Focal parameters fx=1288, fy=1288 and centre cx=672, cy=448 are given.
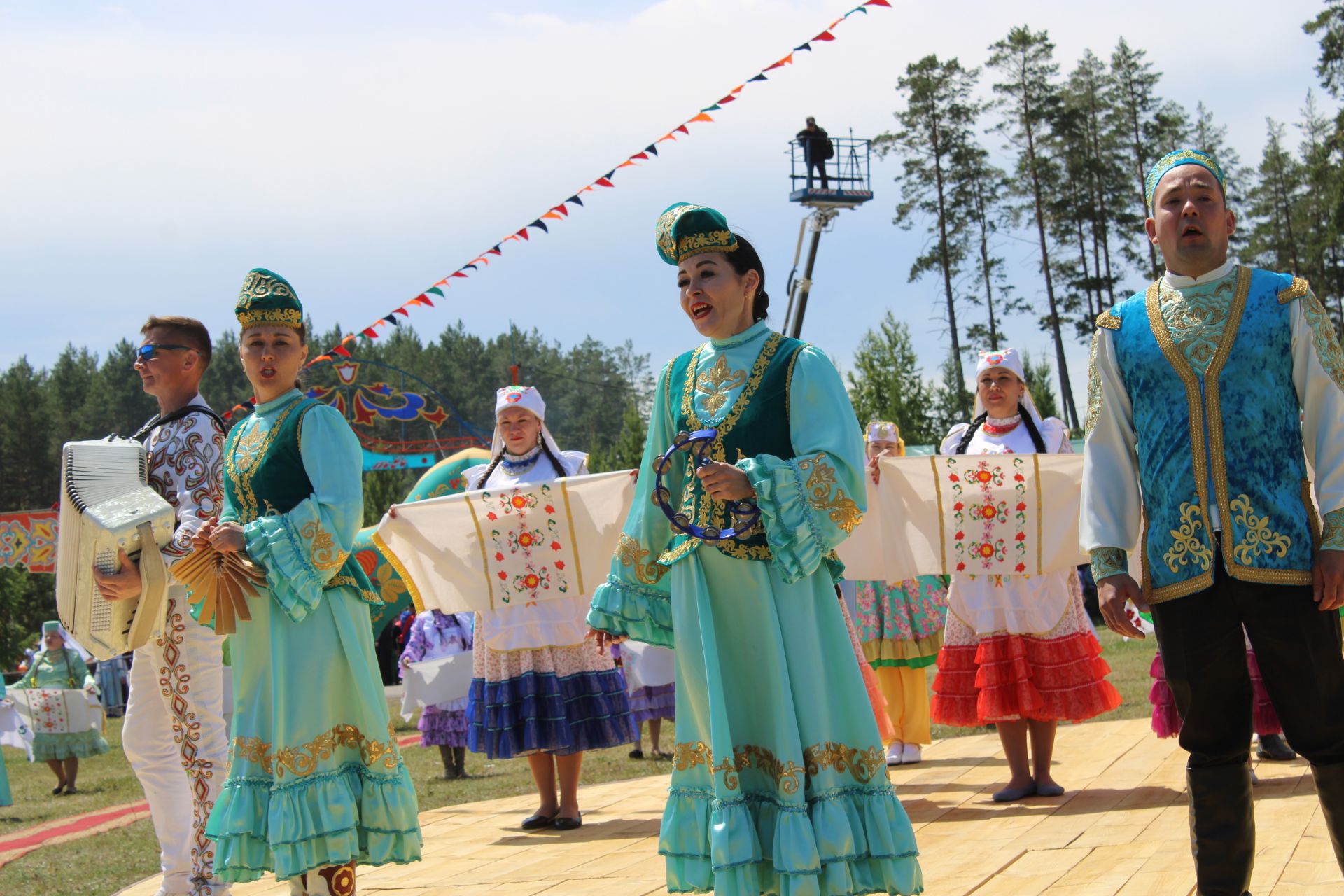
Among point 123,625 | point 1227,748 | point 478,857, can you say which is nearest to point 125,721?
point 123,625

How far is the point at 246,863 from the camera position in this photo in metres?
3.88

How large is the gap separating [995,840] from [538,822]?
2151mm

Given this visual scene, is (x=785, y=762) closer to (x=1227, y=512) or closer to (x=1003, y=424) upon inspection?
(x=1227, y=512)

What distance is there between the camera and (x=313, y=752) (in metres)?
3.97

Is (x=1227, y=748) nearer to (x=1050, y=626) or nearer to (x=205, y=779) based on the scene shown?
(x=1050, y=626)

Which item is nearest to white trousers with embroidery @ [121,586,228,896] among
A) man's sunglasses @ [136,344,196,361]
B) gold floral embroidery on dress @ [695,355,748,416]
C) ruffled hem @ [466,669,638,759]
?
man's sunglasses @ [136,344,196,361]

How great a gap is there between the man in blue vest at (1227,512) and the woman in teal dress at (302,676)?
226 cm

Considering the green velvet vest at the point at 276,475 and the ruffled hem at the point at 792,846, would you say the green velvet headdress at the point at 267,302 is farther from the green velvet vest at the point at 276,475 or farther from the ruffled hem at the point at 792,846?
the ruffled hem at the point at 792,846

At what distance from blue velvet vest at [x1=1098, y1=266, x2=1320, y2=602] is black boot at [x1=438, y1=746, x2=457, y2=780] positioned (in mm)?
6657

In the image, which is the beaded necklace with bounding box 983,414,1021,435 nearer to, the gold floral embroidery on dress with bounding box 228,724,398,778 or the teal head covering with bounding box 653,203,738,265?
the teal head covering with bounding box 653,203,738,265

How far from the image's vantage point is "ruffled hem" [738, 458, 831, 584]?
10.6 ft

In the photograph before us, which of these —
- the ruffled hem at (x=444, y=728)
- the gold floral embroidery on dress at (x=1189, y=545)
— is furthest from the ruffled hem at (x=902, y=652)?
the gold floral embroidery on dress at (x=1189, y=545)

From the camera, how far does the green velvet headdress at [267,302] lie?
429 cm

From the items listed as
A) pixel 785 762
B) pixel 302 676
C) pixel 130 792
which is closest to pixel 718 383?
pixel 785 762
